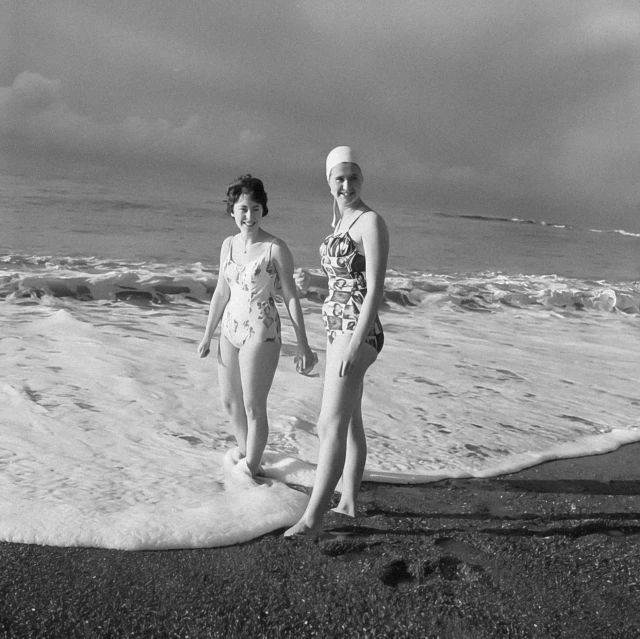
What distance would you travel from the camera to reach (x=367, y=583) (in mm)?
2568

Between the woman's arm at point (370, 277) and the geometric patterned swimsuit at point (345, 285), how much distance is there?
0.24 feet

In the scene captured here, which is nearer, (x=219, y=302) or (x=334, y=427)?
(x=334, y=427)

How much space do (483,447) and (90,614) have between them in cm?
276

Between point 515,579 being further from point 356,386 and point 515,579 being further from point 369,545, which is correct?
point 356,386

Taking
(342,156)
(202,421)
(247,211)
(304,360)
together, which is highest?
(342,156)

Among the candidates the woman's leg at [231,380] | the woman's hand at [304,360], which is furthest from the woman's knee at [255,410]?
the woman's hand at [304,360]

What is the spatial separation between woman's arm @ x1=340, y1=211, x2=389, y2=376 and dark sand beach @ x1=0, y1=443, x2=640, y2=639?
31.2 inches

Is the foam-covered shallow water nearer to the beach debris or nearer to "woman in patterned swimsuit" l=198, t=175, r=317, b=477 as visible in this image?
"woman in patterned swimsuit" l=198, t=175, r=317, b=477

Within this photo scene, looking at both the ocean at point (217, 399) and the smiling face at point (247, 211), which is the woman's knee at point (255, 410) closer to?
the ocean at point (217, 399)

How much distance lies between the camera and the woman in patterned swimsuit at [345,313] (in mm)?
2879

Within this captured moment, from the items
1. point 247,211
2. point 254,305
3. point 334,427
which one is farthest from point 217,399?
point 334,427

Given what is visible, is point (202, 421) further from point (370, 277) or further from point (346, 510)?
point (370, 277)

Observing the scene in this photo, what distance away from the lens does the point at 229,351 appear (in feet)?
11.8

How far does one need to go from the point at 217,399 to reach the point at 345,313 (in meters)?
2.38
